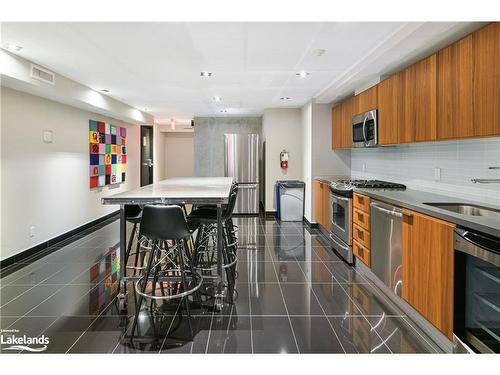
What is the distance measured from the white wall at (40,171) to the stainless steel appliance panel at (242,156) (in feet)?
9.42

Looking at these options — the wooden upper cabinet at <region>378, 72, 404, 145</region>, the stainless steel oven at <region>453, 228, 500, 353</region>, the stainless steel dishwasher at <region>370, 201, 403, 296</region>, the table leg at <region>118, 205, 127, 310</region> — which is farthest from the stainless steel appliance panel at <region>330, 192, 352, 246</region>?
the table leg at <region>118, 205, 127, 310</region>

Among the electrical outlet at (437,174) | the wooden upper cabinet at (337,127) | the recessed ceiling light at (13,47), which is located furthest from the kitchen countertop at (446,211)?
the recessed ceiling light at (13,47)

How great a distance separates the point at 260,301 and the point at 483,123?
2.28 meters

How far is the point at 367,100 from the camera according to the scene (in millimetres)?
4473

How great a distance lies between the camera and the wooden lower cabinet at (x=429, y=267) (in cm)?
213

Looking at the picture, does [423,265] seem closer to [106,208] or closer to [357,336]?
[357,336]

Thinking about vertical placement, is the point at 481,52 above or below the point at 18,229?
above

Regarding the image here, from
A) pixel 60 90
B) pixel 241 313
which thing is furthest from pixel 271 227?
pixel 60 90

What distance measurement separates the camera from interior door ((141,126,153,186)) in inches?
392

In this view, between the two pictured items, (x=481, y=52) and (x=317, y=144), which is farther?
(x=317, y=144)

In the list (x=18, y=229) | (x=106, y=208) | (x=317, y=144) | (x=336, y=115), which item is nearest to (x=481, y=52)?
(x=336, y=115)

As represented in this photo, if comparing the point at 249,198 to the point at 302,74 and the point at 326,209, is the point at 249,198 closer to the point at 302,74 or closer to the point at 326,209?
the point at 326,209

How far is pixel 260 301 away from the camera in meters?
3.08

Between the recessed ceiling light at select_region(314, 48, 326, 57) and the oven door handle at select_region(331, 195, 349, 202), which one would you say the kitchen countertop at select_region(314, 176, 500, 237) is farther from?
the recessed ceiling light at select_region(314, 48, 326, 57)
